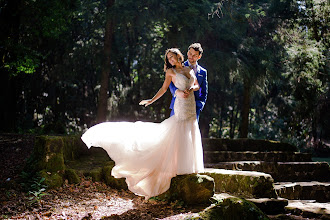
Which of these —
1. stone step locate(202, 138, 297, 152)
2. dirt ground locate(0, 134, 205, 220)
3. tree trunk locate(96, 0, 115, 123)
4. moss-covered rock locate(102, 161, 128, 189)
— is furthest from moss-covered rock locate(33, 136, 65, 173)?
tree trunk locate(96, 0, 115, 123)

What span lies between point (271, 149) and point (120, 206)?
7602mm

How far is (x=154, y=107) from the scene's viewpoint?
54.9 feet

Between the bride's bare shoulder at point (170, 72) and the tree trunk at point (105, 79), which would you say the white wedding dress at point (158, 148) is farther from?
the tree trunk at point (105, 79)

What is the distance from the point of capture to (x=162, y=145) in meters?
5.33

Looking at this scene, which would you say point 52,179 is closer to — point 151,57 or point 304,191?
point 304,191

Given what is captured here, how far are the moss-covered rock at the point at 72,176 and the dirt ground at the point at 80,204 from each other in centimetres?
13

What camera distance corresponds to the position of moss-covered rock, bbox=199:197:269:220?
14.0 feet

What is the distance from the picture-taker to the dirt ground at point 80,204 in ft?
16.3

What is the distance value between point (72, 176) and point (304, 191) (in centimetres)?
498

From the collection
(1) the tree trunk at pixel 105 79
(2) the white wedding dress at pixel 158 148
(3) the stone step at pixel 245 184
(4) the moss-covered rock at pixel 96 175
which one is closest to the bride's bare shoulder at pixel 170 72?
(2) the white wedding dress at pixel 158 148

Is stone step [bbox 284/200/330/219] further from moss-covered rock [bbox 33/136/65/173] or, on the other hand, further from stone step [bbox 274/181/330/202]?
moss-covered rock [bbox 33/136/65/173]

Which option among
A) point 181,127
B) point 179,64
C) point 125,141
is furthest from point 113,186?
point 179,64

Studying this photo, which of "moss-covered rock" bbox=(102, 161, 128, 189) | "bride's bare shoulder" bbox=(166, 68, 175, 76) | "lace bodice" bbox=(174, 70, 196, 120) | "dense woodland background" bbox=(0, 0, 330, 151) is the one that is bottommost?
"moss-covered rock" bbox=(102, 161, 128, 189)

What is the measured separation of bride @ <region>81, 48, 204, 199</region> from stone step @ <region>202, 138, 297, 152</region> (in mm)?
5877
